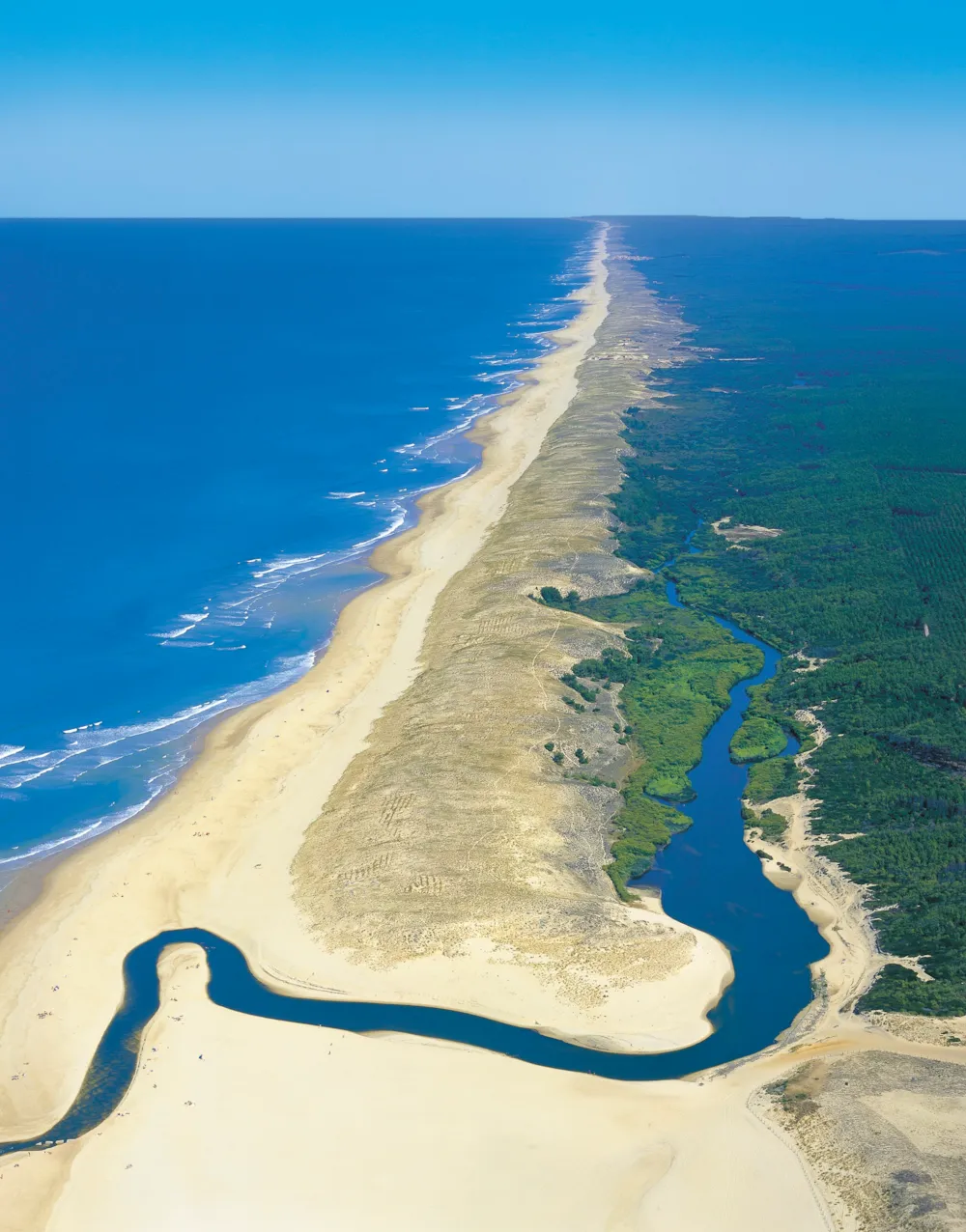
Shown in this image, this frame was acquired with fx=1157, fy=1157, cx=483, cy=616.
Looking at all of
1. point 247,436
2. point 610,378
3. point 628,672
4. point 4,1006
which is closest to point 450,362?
point 610,378

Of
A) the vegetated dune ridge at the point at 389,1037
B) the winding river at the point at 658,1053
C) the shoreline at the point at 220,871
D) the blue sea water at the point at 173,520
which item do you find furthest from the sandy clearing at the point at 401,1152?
the blue sea water at the point at 173,520

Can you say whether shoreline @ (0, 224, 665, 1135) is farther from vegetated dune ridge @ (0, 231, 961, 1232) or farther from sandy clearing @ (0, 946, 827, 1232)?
sandy clearing @ (0, 946, 827, 1232)

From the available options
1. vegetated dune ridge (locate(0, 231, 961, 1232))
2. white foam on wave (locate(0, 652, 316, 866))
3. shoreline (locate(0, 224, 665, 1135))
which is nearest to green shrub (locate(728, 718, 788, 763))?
vegetated dune ridge (locate(0, 231, 961, 1232))

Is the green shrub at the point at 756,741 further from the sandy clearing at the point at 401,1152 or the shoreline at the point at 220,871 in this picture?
the sandy clearing at the point at 401,1152

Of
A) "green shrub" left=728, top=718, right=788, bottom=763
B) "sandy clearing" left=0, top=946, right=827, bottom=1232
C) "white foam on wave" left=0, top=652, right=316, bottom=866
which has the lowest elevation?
"sandy clearing" left=0, top=946, right=827, bottom=1232

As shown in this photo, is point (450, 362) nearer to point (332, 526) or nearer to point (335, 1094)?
point (332, 526)
